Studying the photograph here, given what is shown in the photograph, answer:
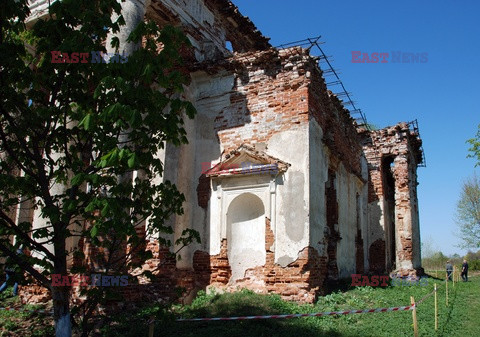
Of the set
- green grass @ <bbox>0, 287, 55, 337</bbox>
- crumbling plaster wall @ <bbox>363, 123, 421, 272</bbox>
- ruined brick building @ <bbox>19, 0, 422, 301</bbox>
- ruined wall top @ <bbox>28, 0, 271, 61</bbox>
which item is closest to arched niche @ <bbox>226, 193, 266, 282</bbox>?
ruined brick building @ <bbox>19, 0, 422, 301</bbox>

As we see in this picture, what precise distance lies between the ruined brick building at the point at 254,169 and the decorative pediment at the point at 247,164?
0.09ft

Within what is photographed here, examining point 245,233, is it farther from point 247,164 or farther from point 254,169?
point 247,164

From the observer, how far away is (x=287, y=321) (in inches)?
322

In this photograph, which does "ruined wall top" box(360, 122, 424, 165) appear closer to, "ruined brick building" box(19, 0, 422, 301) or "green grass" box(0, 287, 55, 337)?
"ruined brick building" box(19, 0, 422, 301)

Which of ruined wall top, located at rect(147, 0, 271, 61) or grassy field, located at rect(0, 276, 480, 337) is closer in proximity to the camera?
grassy field, located at rect(0, 276, 480, 337)

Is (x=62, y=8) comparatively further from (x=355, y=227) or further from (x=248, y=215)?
(x=355, y=227)

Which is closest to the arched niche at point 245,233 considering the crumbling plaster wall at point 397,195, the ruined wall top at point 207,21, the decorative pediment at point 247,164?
the decorative pediment at point 247,164

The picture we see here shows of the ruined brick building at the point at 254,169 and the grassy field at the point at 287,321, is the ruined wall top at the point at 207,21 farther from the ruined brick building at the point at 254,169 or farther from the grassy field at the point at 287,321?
→ the grassy field at the point at 287,321

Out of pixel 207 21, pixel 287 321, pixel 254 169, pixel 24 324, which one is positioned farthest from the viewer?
pixel 207 21

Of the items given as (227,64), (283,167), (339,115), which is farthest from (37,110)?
(339,115)

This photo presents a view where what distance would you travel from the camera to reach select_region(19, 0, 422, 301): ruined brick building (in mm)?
10336

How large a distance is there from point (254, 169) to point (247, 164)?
0.34 m

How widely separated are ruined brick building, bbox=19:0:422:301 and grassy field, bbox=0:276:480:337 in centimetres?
81

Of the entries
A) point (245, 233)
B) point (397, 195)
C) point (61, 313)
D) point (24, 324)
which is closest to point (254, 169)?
point (245, 233)
